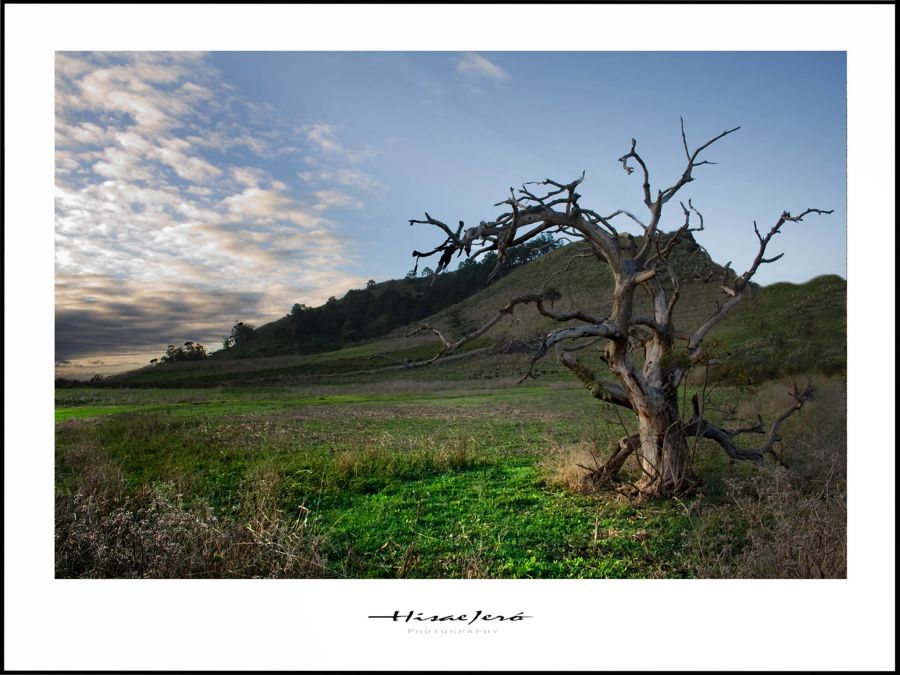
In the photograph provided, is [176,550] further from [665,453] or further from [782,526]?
[665,453]

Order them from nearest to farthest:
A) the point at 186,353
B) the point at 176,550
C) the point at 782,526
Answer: the point at 176,550
the point at 782,526
the point at 186,353

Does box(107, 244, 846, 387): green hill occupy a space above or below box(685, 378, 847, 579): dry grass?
above

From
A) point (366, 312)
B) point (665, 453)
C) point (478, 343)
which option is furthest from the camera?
point (478, 343)

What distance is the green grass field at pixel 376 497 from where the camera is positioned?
488 cm

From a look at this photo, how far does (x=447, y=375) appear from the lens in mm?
24641

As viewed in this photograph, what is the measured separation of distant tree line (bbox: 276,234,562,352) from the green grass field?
4914 millimetres

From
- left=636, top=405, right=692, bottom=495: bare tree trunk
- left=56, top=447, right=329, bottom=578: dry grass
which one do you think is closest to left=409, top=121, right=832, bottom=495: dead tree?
left=636, top=405, right=692, bottom=495: bare tree trunk

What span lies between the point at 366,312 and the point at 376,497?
545 inches

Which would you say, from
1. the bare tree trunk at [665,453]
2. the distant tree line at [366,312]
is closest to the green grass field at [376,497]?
the bare tree trunk at [665,453]

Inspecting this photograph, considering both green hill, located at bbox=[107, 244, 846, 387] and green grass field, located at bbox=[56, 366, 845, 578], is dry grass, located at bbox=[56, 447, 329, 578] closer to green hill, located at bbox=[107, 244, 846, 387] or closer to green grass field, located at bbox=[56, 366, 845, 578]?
green grass field, located at bbox=[56, 366, 845, 578]

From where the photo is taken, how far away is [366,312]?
808 inches

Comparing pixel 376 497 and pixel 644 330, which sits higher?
pixel 644 330

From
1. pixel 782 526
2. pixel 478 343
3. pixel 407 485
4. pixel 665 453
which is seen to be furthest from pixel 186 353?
pixel 478 343

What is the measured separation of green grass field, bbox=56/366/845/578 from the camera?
4.88 meters
